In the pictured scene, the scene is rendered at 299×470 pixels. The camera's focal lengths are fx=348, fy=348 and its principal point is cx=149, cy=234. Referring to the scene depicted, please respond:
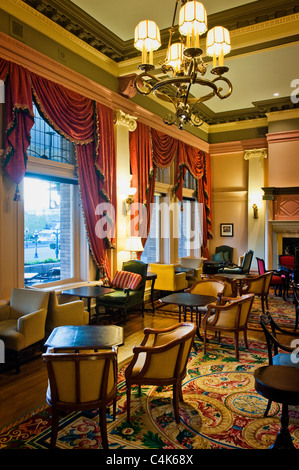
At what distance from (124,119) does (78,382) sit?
5152mm

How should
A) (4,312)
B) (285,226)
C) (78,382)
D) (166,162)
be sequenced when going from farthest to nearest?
(285,226) < (166,162) < (4,312) < (78,382)

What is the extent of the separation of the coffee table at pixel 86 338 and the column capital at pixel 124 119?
165 inches

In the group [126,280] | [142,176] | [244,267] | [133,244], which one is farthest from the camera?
[244,267]

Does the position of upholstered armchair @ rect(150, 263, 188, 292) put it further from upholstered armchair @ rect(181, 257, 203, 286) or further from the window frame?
the window frame

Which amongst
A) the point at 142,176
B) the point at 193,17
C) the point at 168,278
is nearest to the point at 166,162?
the point at 142,176

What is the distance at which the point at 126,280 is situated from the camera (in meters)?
5.93

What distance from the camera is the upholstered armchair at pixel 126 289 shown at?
555 cm

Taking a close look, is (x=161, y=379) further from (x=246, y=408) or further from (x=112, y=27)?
(x=112, y=27)

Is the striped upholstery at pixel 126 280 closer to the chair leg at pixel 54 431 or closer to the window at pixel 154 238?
the window at pixel 154 238

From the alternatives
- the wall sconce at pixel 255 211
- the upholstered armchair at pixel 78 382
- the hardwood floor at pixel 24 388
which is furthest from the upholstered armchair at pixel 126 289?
the wall sconce at pixel 255 211

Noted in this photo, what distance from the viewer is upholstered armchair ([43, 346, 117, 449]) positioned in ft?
7.57

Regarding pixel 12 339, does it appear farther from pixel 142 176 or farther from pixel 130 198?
pixel 142 176

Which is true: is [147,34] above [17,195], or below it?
above

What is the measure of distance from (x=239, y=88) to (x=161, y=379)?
280 inches
